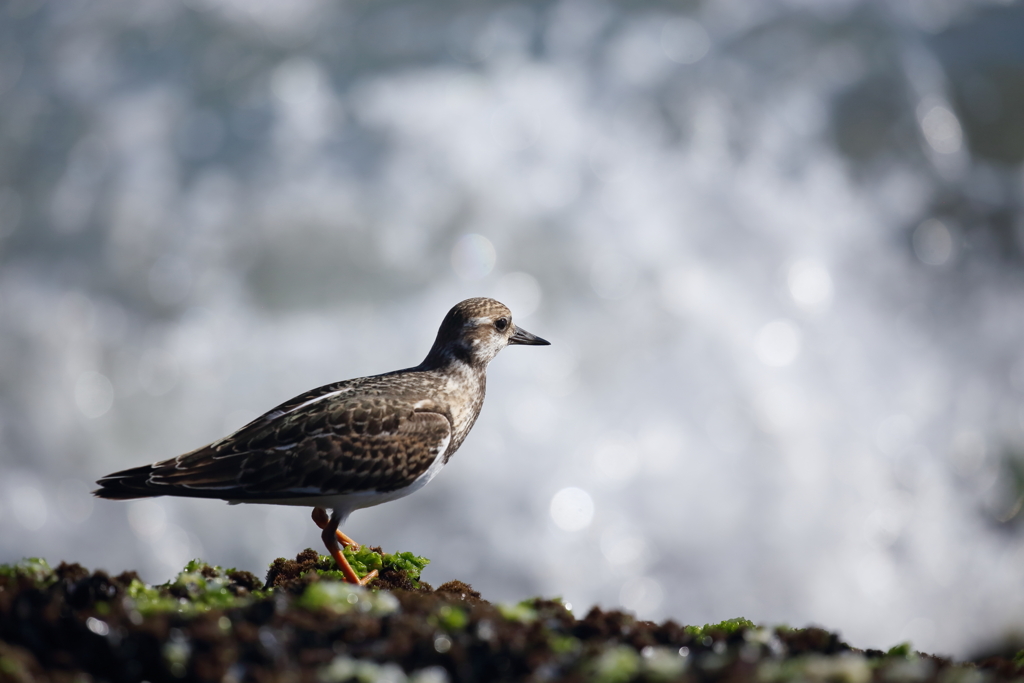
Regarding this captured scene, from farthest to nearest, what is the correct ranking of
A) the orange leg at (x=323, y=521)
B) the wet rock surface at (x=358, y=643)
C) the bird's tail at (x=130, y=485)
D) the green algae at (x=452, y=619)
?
the orange leg at (x=323, y=521) < the bird's tail at (x=130, y=485) < the green algae at (x=452, y=619) < the wet rock surface at (x=358, y=643)

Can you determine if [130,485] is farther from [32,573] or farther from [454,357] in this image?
[454,357]

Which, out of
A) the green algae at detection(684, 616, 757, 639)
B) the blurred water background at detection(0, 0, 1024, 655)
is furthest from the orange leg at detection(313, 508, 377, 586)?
the blurred water background at detection(0, 0, 1024, 655)

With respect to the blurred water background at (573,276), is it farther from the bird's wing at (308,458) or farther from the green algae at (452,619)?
the green algae at (452,619)

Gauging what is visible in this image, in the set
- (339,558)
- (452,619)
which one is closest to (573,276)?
(339,558)

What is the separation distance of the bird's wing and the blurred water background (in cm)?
669

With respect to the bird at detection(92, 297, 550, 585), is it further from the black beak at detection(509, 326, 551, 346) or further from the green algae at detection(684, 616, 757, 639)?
the green algae at detection(684, 616, 757, 639)

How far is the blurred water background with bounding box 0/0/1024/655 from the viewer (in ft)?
40.8

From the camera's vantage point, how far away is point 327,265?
14.2 metres

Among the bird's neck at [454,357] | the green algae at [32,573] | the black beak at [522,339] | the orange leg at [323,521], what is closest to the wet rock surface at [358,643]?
the green algae at [32,573]

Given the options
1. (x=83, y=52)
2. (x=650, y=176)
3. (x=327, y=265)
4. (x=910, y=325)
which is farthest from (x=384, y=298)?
(x=910, y=325)

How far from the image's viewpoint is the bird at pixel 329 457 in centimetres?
563

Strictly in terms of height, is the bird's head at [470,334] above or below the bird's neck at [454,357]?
above

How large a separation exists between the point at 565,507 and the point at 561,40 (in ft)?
29.8

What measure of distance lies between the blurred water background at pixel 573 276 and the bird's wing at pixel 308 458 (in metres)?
6.69
